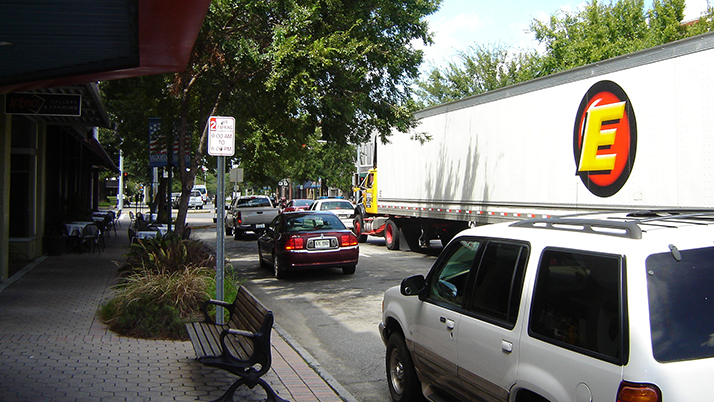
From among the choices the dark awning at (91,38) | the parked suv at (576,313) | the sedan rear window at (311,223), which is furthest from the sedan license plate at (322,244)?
the parked suv at (576,313)

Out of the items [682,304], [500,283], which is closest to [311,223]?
[500,283]

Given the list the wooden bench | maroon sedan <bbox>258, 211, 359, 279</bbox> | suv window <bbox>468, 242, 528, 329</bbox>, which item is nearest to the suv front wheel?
the wooden bench

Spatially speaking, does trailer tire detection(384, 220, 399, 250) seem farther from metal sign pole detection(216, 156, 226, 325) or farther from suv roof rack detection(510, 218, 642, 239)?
suv roof rack detection(510, 218, 642, 239)

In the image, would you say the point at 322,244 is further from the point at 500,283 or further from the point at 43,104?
the point at 500,283

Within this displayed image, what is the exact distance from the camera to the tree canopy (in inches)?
1064

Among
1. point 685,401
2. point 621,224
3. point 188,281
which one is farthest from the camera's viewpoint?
point 188,281

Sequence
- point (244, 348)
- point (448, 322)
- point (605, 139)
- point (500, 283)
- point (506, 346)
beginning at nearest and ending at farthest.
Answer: point (506, 346) → point (500, 283) → point (448, 322) → point (244, 348) → point (605, 139)

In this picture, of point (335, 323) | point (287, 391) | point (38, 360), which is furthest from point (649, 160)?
point (38, 360)

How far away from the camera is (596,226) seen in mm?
3586

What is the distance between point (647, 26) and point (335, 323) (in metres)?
26.9

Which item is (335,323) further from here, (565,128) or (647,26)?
(647,26)

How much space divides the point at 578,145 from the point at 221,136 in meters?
6.82

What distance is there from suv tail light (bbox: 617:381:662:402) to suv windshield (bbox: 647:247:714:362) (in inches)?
5.6

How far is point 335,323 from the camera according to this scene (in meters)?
9.34
